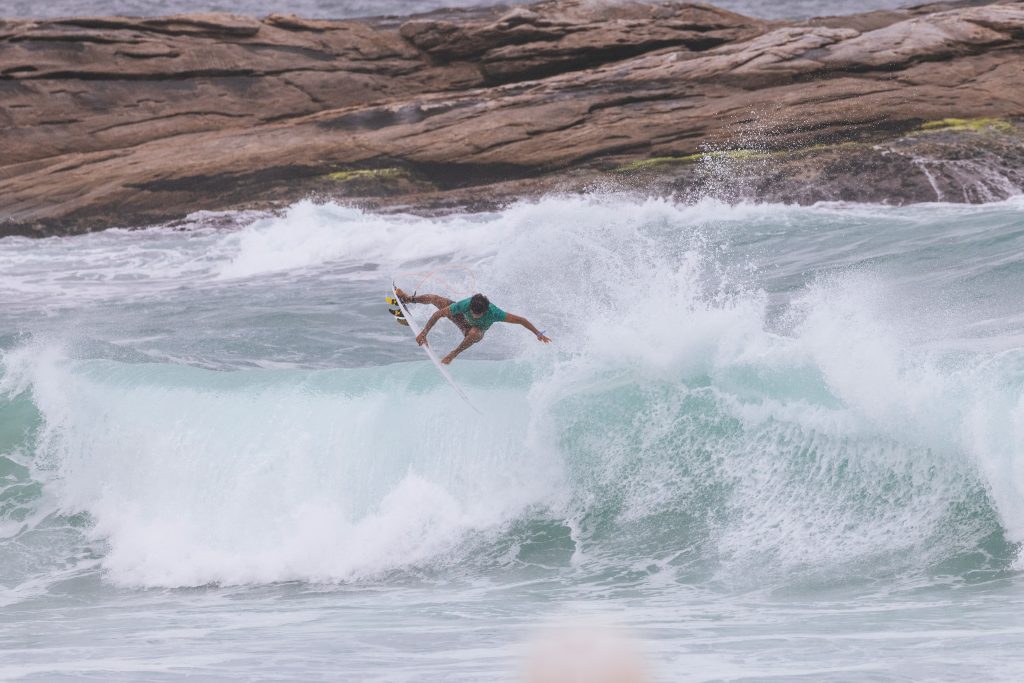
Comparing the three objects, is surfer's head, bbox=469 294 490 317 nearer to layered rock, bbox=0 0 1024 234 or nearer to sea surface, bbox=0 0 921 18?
layered rock, bbox=0 0 1024 234

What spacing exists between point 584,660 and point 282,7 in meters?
27.1

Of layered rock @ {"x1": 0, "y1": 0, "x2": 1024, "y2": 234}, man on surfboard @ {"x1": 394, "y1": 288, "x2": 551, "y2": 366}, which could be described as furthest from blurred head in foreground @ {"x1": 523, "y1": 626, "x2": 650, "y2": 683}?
layered rock @ {"x1": 0, "y1": 0, "x2": 1024, "y2": 234}

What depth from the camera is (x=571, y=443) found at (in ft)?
32.4

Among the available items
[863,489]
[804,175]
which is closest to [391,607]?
[863,489]

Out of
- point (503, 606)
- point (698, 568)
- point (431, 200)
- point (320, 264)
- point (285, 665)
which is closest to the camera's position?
point (285, 665)

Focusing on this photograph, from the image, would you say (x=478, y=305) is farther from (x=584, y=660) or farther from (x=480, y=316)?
(x=584, y=660)

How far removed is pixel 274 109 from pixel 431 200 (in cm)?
503

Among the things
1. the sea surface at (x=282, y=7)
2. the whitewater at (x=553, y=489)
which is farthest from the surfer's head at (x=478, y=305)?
the sea surface at (x=282, y=7)

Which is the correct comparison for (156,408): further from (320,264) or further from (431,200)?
(431,200)

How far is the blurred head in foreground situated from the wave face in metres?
6.98

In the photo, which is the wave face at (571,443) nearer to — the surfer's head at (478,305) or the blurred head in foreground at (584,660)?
the surfer's head at (478,305)

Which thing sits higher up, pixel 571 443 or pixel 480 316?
pixel 480 316

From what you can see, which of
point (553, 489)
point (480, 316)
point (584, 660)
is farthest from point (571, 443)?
point (584, 660)

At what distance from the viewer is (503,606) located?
8.10 metres
